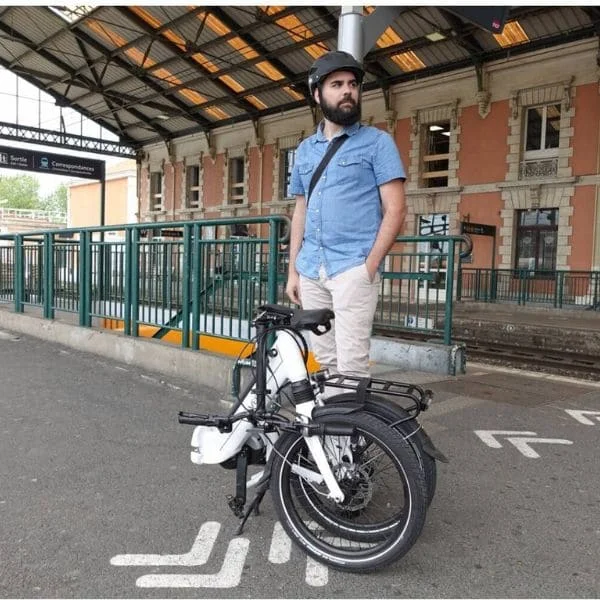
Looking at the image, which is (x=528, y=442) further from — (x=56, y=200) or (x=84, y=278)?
(x=56, y=200)

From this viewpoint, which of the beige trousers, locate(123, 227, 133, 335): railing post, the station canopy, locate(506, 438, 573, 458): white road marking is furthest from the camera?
the station canopy

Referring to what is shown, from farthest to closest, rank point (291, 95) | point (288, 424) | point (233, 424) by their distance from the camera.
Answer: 1. point (291, 95)
2. point (233, 424)
3. point (288, 424)

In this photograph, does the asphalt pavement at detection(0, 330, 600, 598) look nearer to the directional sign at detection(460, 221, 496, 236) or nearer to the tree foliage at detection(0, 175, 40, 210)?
the directional sign at detection(460, 221, 496, 236)

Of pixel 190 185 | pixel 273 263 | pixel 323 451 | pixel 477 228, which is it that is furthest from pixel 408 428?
pixel 190 185

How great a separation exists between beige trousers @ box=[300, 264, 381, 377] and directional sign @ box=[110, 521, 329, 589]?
0.88m

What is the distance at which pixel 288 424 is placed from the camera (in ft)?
8.77

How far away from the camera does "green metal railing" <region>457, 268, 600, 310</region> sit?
18.8 metres

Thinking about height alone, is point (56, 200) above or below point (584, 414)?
above

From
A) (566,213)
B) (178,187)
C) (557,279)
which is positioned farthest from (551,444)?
(178,187)

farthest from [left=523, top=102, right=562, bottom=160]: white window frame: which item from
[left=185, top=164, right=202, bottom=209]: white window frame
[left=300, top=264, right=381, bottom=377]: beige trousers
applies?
[left=300, top=264, right=381, bottom=377]: beige trousers

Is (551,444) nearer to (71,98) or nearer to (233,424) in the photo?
(233,424)

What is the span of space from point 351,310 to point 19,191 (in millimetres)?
102935

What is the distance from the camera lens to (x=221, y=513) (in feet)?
10.2

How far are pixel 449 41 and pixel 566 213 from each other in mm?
7318
